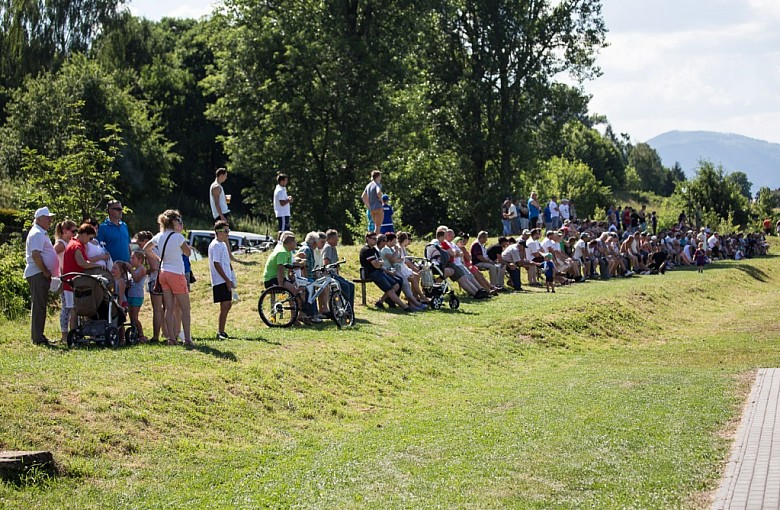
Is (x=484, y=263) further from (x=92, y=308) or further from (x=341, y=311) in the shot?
(x=92, y=308)

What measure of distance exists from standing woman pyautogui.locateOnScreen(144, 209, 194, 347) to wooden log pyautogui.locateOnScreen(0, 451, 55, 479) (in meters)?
5.48

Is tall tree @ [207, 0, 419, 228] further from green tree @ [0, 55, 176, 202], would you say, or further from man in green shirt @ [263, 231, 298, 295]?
man in green shirt @ [263, 231, 298, 295]

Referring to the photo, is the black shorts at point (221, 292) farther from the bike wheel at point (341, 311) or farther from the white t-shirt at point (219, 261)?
the bike wheel at point (341, 311)

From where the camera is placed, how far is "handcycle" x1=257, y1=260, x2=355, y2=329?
17.9 m

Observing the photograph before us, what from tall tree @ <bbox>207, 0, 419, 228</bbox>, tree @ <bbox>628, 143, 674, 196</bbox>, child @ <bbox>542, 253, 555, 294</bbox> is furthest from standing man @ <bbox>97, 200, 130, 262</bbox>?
tree @ <bbox>628, 143, 674, 196</bbox>

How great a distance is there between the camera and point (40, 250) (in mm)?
14789

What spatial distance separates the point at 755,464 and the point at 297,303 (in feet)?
32.5

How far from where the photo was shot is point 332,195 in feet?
131

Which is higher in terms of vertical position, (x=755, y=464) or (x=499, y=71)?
(x=499, y=71)

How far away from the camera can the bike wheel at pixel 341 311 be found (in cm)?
1814

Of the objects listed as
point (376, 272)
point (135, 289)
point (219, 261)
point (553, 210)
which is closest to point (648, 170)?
point (553, 210)

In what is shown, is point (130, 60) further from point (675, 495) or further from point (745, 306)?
point (675, 495)

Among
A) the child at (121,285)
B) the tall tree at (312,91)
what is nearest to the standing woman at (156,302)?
the child at (121,285)

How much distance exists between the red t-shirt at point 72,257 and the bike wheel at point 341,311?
4899mm
